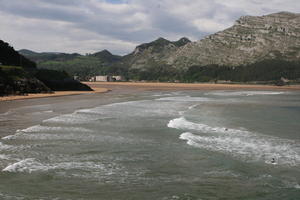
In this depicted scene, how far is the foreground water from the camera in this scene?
1325 centimetres

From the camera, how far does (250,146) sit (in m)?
22.0

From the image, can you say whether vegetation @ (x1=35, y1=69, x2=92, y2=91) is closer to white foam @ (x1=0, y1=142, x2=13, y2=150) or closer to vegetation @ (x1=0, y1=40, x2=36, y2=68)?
vegetation @ (x1=0, y1=40, x2=36, y2=68)

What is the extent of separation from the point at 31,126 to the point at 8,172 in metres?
15.0

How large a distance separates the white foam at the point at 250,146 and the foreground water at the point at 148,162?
0.05 metres

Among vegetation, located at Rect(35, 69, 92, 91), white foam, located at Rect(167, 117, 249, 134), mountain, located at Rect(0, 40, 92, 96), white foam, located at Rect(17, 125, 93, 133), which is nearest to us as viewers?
white foam, located at Rect(17, 125, 93, 133)

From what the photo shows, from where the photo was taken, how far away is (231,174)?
1564 centimetres

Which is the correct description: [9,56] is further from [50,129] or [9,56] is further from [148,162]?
[148,162]

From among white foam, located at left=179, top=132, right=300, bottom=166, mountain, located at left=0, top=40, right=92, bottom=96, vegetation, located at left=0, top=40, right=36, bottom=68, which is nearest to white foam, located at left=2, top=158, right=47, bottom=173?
white foam, located at left=179, top=132, right=300, bottom=166

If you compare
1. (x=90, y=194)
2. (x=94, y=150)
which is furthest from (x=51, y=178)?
(x=94, y=150)

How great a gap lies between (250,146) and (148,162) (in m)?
7.63

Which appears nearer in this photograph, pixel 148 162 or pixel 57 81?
pixel 148 162

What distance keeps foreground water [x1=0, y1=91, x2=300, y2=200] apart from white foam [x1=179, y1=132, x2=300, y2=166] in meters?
0.05

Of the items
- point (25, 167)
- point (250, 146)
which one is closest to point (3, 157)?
point (25, 167)

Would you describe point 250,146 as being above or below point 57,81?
below
